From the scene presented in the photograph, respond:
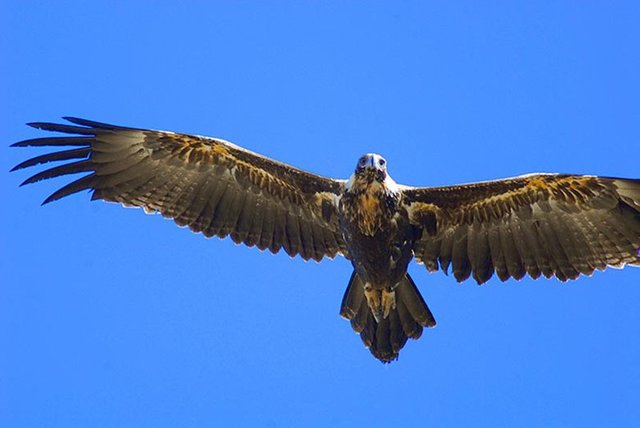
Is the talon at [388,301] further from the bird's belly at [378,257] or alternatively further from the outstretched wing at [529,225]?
the outstretched wing at [529,225]

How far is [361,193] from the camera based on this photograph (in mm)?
14500

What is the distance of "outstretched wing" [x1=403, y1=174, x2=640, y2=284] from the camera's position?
14766 mm

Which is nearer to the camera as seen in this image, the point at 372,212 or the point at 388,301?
the point at 372,212

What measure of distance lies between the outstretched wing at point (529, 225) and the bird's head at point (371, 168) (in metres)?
0.59

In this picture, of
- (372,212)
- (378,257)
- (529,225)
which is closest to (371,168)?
(372,212)

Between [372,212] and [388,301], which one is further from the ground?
[372,212]

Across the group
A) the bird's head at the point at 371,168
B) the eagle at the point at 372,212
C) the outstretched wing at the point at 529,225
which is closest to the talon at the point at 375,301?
the eagle at the point at 372,212

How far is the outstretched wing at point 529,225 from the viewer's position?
1477cm

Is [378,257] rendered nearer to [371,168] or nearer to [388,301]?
[388,301]

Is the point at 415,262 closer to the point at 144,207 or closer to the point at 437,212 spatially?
the point at 437,212

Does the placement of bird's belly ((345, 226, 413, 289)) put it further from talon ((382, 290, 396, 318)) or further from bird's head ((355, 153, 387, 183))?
bird's head ((355, 153, 387, 183))

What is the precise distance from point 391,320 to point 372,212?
1.32m

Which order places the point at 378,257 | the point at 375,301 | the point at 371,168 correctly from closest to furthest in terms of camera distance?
the point at 371,168 → the point at 378,257 → the point at 375,301

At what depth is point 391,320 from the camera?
14922 millimetres
